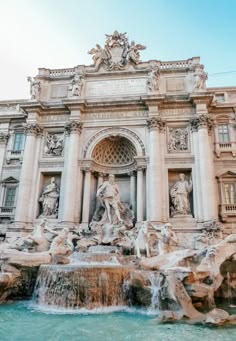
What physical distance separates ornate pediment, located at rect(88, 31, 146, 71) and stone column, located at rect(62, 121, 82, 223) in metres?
4.72

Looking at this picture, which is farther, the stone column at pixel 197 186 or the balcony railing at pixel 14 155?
the balcony railing at pixel 14 155

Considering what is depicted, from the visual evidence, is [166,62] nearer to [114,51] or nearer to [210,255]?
[114,51]

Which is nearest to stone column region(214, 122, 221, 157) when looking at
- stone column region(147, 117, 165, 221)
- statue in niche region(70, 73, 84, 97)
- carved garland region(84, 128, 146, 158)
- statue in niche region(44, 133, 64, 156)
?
stone column region(147, 117, 165, 221)

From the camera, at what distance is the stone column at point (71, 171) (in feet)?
49.9

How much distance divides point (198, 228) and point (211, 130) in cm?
613

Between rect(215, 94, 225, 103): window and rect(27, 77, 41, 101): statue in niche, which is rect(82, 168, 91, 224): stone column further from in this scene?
rect(215, 94, 225, 103): window

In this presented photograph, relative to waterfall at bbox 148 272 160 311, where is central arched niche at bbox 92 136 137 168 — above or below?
above

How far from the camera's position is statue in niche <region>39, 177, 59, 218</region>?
1595 cm

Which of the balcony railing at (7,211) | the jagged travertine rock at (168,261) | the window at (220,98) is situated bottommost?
the jagged travertine rock at (168,261)

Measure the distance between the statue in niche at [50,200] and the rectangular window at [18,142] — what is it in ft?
12.1

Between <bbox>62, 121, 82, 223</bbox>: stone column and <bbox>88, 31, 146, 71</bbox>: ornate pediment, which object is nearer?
<bbox>62, 121, 82, 223</bbox>: stone column

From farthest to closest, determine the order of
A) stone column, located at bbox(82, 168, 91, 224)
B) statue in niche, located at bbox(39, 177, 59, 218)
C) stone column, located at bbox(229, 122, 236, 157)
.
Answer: stone column, located at bbox(229, 122, 236, 157)
statue in niche, located at bbox(39, 177, 59, 218)
stone column, located at bbox(82, 168, 91, 224)

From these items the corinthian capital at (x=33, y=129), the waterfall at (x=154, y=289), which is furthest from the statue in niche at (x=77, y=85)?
the waterfall at (x=154, y=289)

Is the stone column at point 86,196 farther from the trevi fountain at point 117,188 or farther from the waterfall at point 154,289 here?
the waterfall at point 154,289
